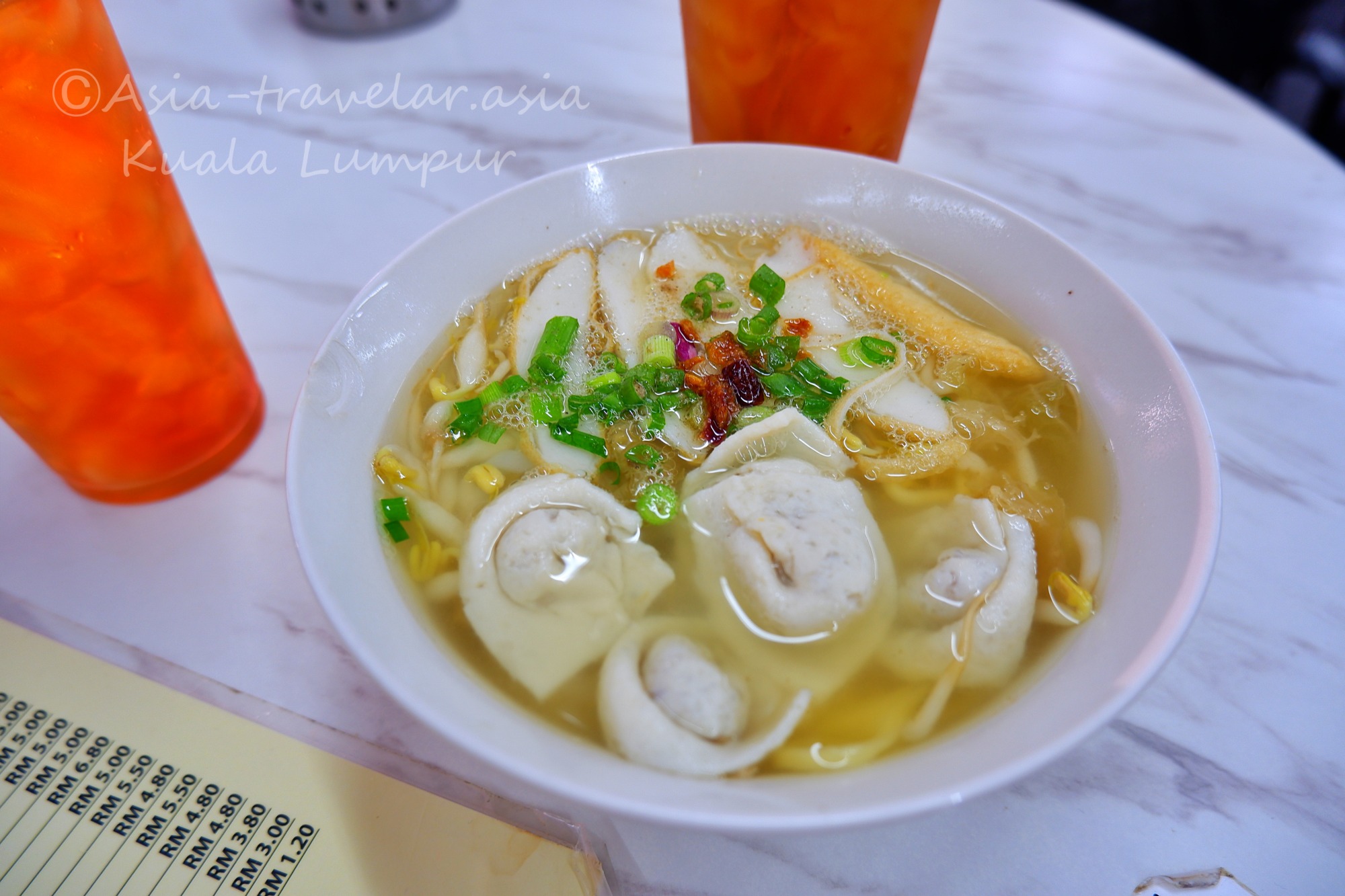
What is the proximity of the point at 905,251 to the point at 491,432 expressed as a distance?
0.89 metres

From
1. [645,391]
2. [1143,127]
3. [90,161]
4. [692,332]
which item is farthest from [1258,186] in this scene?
[90,161]

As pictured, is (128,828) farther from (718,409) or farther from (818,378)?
(818,378)

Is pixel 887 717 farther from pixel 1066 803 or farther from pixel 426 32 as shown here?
pixel 426 32

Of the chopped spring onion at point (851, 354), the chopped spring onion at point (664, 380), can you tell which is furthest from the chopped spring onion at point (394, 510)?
the chopped spring onion at point (851, 354)

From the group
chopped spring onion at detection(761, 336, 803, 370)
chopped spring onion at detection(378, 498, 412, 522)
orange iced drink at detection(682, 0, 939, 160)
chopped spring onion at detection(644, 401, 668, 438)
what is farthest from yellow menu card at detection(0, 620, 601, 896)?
orange iced drink at detection(682, 0, 939, 160)

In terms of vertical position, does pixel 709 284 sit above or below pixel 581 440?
above

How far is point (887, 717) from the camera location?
109cm

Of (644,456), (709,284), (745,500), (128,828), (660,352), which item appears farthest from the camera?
(709,284)

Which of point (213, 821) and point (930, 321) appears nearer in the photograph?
point (213, 821)

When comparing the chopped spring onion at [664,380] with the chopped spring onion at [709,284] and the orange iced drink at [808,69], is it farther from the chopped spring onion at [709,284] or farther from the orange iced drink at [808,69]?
the orange iced drink at [808,69]

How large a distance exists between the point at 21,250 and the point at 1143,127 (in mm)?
2602

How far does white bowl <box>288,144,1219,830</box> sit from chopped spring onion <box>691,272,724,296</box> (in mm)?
167

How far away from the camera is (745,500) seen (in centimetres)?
122

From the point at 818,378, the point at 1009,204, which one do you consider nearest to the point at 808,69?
the point at 818,378
